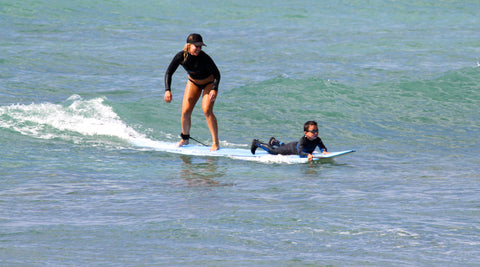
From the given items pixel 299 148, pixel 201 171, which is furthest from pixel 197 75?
pixel 299 148

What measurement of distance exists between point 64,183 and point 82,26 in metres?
17.8

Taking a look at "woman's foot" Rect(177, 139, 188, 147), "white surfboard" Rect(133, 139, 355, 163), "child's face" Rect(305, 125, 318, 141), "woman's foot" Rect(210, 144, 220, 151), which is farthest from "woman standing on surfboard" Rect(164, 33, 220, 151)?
"child's face" Rect(305, 125, 318, 141)

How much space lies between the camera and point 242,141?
11750mm

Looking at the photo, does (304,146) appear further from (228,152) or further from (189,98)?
(189,98)

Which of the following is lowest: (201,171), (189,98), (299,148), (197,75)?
(201,171)

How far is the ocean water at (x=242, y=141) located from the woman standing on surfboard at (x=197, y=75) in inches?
31.2

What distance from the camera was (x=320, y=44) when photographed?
74.8 feet

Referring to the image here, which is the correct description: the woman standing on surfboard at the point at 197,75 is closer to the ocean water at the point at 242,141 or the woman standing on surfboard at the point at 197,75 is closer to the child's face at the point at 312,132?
the ocean water at the point at 242,141

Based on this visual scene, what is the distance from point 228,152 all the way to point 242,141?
157cm

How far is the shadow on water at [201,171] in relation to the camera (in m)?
8.50

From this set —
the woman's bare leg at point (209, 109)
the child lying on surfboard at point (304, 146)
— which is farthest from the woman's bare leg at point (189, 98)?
the child lying on surfboard at point (304, 146)

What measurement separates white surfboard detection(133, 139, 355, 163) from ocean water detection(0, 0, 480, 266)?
209mm

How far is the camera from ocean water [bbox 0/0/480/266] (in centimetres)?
600

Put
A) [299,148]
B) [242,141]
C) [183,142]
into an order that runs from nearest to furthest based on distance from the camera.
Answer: [299,148]
[183,142]
[242,141]
